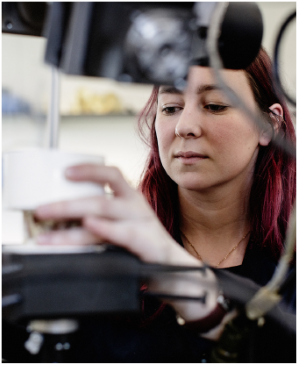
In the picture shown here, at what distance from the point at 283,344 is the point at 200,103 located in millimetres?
486

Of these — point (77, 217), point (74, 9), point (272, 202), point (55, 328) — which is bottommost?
point (272, 202)

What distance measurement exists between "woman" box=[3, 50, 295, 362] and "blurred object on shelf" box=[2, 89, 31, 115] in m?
0.50

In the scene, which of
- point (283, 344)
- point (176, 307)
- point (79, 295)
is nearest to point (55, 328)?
point (79, 295)

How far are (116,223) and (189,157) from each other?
45cm

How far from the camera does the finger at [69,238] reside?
386 mm

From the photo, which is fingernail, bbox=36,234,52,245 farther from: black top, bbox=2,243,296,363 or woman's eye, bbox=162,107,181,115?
woman's eye, bbox=162,107,181,115

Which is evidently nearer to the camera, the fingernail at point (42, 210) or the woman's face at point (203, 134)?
the fingernail at point (42, 210)

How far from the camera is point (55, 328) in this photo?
381 mm

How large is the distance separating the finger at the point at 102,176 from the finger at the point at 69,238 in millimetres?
53

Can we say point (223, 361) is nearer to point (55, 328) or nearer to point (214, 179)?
point (55, 328)

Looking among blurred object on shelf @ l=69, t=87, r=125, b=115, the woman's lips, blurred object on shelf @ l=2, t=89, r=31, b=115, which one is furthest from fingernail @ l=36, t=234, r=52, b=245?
blurred object on shelf @ l=69, t=87, r=125, b=115

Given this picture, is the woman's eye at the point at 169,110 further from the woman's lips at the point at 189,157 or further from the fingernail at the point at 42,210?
the fingernail at the point at 42,210

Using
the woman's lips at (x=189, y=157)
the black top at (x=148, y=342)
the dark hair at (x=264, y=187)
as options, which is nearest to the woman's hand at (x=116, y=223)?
the black top at (x=148, y=342)

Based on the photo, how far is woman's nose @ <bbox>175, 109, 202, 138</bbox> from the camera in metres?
0.79
